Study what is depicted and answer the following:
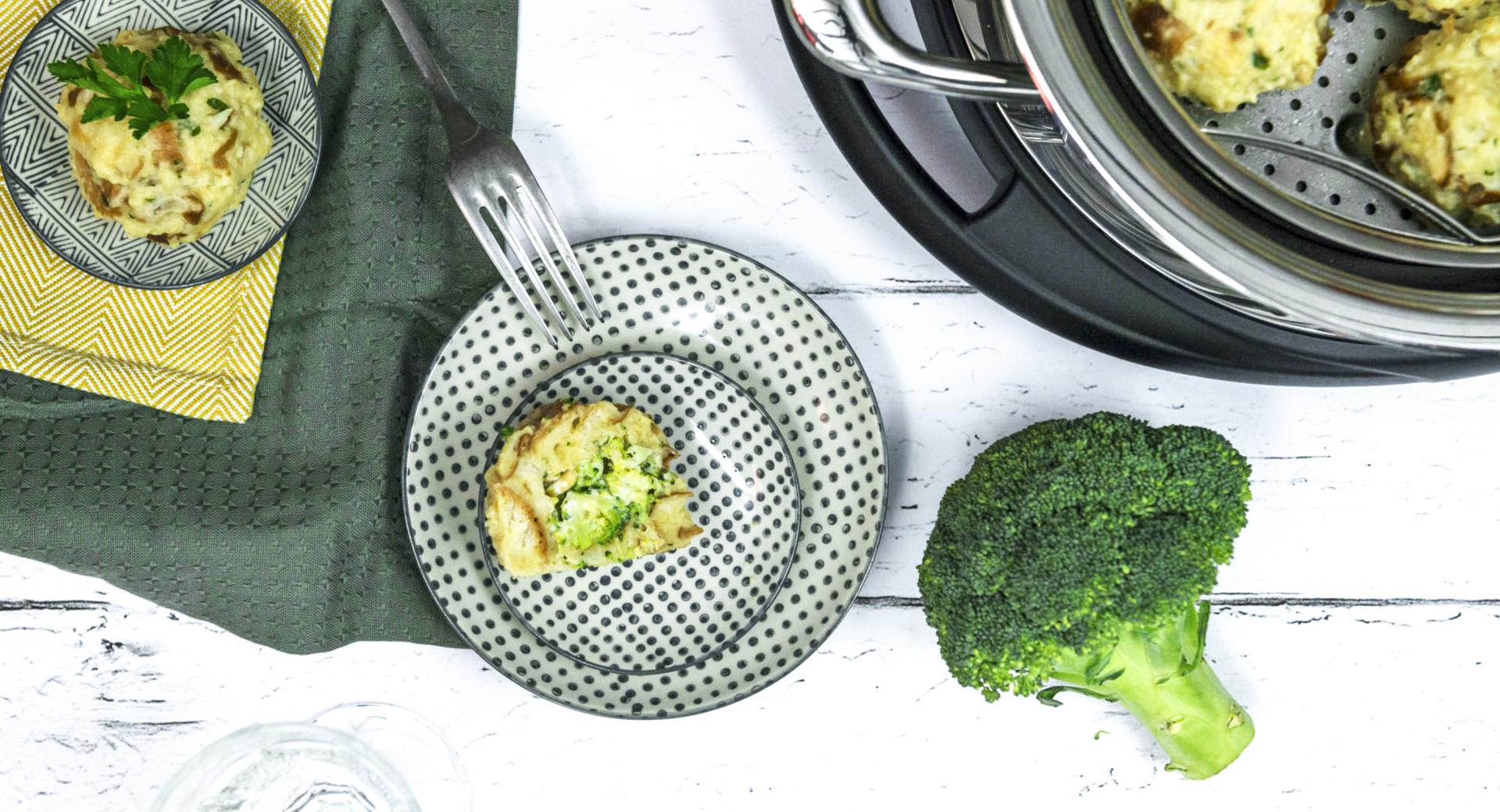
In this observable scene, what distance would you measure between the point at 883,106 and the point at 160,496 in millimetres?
980

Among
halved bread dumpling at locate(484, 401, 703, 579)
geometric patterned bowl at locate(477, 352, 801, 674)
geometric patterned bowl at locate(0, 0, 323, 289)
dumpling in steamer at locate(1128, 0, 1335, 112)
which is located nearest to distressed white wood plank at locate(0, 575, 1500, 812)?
geometric patterned bowl at locate(477, 352, 801, 674)

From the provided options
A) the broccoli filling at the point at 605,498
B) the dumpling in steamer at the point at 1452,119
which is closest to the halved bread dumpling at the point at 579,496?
the broccoli filling at the point at 605,498

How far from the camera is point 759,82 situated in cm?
139

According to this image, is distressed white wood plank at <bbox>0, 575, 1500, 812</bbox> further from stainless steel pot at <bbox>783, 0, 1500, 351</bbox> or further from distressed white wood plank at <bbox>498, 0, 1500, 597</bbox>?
stainless steel pot at <bbox>783, 0, 1500, 351</bbox>

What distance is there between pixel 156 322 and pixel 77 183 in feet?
0.59

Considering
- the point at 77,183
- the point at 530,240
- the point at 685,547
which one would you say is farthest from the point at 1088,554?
the point at 77,183

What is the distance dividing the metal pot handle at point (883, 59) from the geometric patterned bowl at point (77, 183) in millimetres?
696

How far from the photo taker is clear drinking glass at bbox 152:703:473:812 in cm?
143

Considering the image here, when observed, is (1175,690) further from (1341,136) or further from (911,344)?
(1341,136)

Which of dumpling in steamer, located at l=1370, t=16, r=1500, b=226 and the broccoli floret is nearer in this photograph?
dumpling in steamer, located at l=1370, t=16, r=1500, b=226

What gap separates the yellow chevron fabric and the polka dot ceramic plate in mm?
243

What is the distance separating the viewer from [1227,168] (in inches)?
37.1

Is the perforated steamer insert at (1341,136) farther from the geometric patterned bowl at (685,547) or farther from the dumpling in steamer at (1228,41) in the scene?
the geometric patterned bowl at (685,547)

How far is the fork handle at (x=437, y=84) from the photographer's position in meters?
1.31
